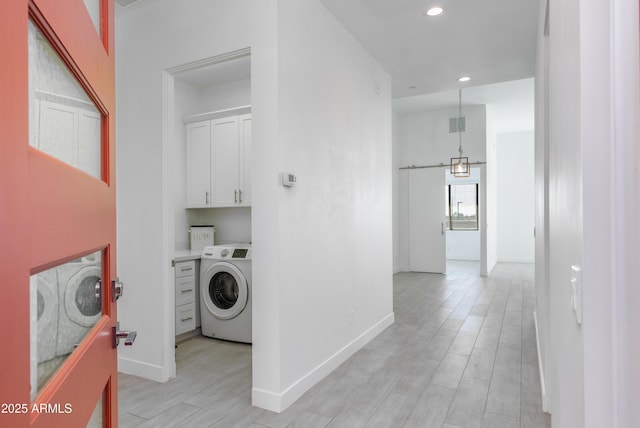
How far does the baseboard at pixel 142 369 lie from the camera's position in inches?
114

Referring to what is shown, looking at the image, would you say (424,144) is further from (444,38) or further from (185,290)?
(185,290)

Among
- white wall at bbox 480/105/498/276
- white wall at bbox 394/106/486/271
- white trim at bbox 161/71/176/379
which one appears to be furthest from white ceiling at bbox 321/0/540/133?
white wall at bbox 480/105/498/276

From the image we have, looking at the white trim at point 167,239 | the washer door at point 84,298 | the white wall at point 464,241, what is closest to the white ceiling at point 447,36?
the white trim at point 167,239

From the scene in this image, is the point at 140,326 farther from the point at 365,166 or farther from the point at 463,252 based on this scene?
the point at 463,252

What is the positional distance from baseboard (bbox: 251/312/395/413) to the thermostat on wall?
1342 mm

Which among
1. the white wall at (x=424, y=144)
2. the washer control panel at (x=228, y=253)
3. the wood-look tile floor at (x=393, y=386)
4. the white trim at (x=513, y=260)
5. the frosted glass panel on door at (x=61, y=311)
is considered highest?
the white wall at (x=424, y=144)

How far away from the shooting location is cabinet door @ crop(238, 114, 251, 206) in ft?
14.0

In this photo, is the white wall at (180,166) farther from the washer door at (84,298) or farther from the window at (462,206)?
the window at (462,206)

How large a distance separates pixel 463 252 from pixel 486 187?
3.48 meters

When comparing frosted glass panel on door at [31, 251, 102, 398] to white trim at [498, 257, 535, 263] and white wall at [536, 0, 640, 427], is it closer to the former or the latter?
white wall at [536, 0, 640, 427]

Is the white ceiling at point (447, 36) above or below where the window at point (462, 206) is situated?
above

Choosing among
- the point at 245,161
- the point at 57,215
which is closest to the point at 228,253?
the point at 245,161

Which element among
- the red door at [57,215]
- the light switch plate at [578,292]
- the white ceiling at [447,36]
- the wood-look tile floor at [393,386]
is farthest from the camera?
the white ceiling at [447,36]

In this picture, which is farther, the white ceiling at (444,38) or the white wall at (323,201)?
the white ceiling at (444,38)
